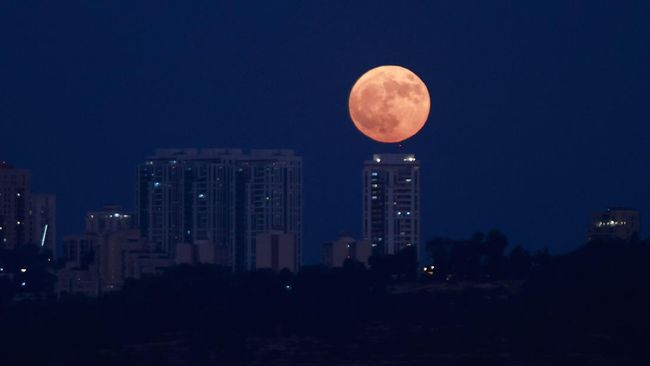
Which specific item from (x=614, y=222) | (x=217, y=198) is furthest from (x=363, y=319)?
(x=217, y=198)

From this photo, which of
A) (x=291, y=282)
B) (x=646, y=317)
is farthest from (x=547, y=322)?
(x=291, y=282)

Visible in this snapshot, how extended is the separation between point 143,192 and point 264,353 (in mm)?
19741

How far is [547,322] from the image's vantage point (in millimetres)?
28734

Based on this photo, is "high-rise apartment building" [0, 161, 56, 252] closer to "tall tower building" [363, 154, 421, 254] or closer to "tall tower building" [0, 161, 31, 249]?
"tall tower building" [0, 161, 31, 249]

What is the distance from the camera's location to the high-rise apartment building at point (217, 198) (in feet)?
153

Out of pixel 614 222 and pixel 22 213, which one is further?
pixel 22 213

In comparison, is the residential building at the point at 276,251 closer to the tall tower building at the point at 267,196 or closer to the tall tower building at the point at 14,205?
the tall tower building at the point at 267,196

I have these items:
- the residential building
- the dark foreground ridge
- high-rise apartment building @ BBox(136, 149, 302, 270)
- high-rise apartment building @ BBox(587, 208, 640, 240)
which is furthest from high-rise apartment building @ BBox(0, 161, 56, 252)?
high-rise apartment building @ BBox(587, 208, 640, 240)

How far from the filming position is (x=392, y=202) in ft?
150

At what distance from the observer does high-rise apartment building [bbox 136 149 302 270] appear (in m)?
46.5

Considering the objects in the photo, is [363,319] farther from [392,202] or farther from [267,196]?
[267,196]

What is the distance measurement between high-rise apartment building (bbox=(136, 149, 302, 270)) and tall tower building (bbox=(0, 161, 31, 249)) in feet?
9.60

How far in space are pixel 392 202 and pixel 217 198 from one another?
4573 mm

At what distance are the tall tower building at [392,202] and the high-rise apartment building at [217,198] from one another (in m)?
2.00
